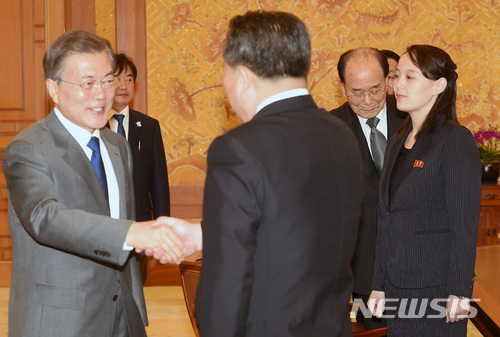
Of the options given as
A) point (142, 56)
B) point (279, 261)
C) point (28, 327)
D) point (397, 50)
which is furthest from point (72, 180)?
point (397, 50)

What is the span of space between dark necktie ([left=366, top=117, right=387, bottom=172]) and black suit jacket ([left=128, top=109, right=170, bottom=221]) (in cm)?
196

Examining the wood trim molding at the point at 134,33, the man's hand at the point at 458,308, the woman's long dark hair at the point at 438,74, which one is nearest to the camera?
the man's hand at the point at 458,308

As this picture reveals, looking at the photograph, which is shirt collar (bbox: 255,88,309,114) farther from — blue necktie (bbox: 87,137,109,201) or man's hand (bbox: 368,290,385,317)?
man's hand (bbox: 368,290,385,317)

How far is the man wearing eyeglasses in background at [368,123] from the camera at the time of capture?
3.59 metres

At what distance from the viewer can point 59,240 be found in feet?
6.98

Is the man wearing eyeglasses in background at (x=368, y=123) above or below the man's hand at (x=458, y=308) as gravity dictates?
above

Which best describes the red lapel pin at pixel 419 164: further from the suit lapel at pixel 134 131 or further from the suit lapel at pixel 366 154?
the suit lapel at pixel 134 131

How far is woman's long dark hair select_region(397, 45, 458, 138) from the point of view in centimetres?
276

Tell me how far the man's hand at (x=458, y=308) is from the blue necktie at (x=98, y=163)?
1.45 meters

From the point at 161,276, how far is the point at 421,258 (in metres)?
4.36

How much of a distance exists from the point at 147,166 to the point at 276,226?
339cm

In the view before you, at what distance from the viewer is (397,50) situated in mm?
6352

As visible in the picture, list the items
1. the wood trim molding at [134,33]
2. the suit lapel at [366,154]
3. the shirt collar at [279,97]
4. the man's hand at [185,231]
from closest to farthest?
the shirt collar at [279,97] < the man's hand at [185,231] < the suit lapel at [366,154] < the wood trim molding at [134,33]

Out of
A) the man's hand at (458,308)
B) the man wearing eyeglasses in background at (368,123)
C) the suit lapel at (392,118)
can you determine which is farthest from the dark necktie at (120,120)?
the man's hand at (458,308)
